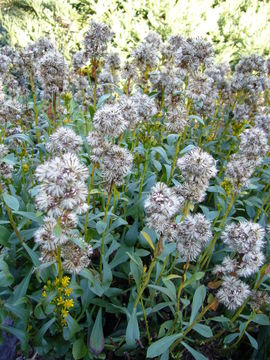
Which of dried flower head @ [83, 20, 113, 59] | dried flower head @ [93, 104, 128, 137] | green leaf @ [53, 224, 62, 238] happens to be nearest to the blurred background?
dried flower head @ [83, 20, 113, 59]

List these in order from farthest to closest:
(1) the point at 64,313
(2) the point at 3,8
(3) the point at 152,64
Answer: (2) the point at 3,8 < (3) the point at 152,64 < (1) the point at 64,313

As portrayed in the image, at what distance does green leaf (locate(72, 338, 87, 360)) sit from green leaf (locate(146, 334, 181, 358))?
47 centimetres

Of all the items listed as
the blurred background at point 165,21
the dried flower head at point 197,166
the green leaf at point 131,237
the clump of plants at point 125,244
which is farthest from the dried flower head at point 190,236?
the blurred background at point 165,21

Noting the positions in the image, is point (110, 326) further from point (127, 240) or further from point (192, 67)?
point (192, 67)

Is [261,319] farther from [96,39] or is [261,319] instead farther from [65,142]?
[96,39]

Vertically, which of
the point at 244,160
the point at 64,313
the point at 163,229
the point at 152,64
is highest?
the point at 152,64

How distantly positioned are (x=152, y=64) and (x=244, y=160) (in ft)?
5.98

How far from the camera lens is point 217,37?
11484 mm

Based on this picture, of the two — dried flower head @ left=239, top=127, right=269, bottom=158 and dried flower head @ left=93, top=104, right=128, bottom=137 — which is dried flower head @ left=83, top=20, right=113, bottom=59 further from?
dried flower head @ left=239, top=127, right=269, bottom=158

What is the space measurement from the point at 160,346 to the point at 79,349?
21.6 inches

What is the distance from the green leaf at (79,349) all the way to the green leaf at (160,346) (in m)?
0.47

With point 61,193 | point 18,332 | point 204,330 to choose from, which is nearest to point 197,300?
point 204,330

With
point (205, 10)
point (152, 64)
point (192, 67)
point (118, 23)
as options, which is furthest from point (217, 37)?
point (192, 67)

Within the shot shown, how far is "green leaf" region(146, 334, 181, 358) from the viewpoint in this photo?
2.09 metres
